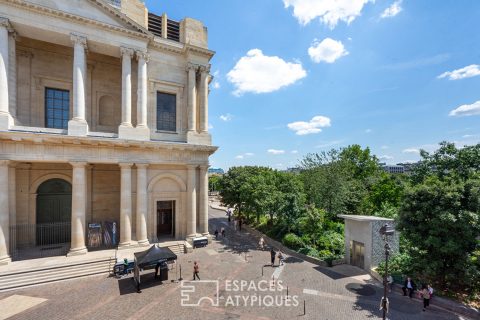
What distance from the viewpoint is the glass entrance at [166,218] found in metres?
24.1

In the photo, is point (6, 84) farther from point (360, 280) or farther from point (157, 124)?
point (360, 280)

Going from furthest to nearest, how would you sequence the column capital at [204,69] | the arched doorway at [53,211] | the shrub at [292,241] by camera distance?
the column capital at [204,69] < the shrub at [292,241] < the arched doorway at [53,211]

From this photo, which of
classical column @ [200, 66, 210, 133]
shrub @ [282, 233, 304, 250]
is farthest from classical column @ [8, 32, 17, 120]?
shrub @ [282, 233, 304, 250]

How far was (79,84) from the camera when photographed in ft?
61.9

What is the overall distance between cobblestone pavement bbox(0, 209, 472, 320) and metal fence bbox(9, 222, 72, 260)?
17.3ft

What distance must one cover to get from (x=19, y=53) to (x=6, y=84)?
5056 mm

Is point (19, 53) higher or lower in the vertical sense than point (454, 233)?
higher

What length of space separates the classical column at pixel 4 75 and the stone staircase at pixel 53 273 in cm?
968

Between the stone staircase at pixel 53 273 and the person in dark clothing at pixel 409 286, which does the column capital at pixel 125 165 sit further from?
the person in dark clothing at pixel 409 286

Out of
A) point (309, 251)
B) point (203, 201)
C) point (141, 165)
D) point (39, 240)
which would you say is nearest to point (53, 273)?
point (39, 240)

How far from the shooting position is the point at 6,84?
55.5 feet

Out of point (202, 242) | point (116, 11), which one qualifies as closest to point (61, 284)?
point (202, 242)

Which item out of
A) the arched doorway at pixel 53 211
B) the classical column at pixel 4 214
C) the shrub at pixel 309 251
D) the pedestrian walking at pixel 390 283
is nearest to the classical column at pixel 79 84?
the classical column at pixel 4 214

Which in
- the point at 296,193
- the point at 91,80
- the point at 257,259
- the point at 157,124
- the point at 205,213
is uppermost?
the point at 91,80
